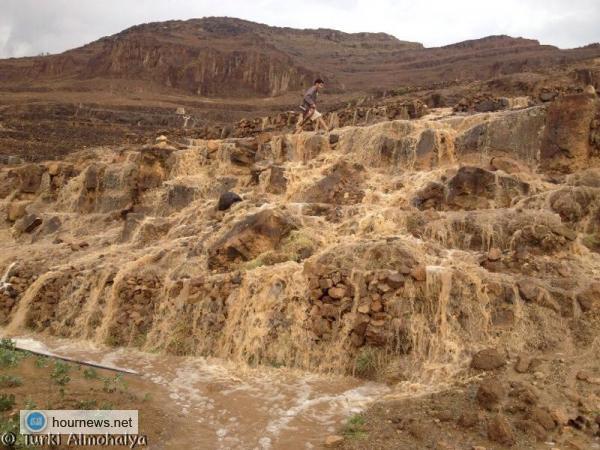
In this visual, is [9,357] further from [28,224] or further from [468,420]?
[28,224]

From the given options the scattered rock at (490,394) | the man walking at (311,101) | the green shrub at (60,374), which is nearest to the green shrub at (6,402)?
the green shrub at (60,374)

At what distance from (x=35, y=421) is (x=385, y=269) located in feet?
16.1

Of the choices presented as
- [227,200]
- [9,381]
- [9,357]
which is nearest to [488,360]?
[9,381]

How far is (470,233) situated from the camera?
8922 mm

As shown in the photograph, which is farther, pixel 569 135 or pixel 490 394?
pixel 569 135

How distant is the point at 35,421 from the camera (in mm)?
4656

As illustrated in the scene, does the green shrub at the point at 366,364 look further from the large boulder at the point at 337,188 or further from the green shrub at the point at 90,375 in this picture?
the large boulder at the point at 337,188

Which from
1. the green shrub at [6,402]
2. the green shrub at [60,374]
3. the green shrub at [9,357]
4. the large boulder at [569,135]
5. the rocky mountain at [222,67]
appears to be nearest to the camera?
the green shrub at [6,402]

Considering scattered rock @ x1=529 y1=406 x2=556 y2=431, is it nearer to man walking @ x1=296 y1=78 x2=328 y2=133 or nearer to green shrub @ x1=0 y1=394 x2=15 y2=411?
green shrub @ x1=0 y1=394 x2=15 y2=411

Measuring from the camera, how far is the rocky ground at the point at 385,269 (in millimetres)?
5980

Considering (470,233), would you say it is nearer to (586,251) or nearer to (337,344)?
(586,251)

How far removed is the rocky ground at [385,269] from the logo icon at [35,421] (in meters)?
2.77

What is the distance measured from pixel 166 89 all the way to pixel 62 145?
78.4ft

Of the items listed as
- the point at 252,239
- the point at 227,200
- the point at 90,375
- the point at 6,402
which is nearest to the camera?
the point at 6,402
